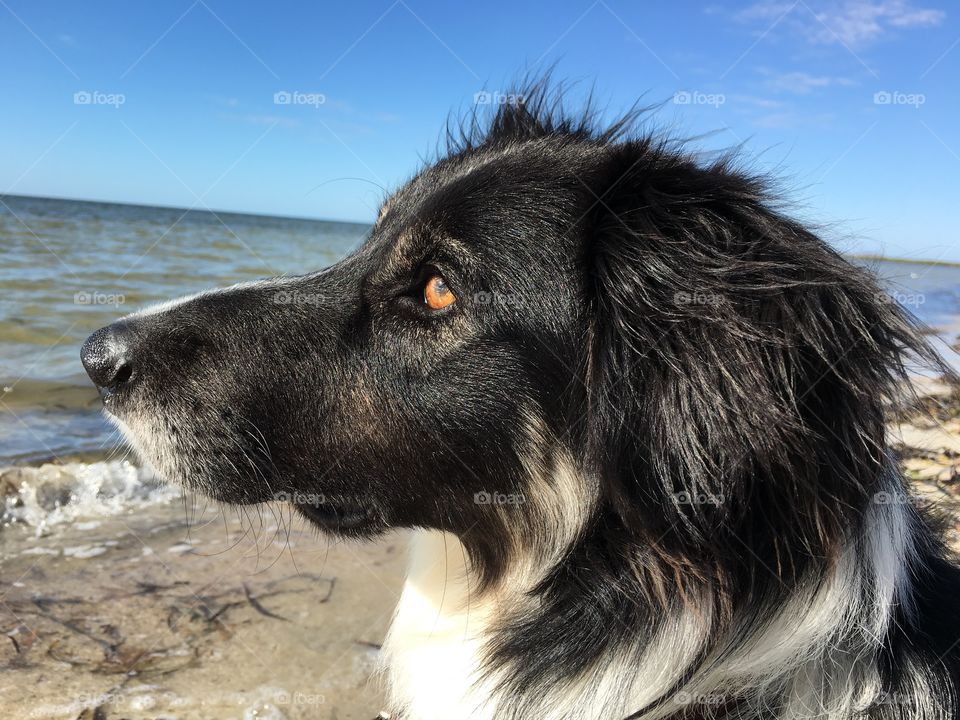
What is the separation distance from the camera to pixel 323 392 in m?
2.57

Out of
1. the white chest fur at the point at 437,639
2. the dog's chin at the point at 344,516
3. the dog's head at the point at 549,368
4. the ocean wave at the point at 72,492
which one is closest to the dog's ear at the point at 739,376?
the dog's head at the point at 549,368

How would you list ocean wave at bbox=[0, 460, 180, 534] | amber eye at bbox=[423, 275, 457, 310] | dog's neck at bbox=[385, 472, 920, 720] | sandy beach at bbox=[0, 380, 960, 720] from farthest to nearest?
ocean wave at bbox=[0, 460, 180, 534], sandy beach at bbox=[0, 380, 960, 720], amber eye at bbox=[423, 275, 457, 310], dog's neck at bbox=[385, 472, 920, 720]

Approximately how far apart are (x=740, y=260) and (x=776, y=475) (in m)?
0.62

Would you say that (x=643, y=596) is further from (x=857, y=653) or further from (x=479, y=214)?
(x=479, y=214)

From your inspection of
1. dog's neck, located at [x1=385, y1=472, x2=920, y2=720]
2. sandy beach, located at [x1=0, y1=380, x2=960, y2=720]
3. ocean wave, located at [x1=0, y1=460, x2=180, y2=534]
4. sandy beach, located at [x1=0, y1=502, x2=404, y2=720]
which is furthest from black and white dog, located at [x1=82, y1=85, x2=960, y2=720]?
ocean wave, located at [x1=0, y1=460, x2=180, y2=534]

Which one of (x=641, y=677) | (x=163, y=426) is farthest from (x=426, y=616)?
(x=163, y=426)

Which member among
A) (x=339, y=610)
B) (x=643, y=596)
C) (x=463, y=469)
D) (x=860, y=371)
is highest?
(x=860, y=371)

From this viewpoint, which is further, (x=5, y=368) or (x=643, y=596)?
(x=5, y=368)

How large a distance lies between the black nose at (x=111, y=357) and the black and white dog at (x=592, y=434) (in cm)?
1

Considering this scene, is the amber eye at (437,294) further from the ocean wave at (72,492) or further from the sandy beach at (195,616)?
the ocean wave at (72,492)

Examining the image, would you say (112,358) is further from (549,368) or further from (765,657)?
(765,657)

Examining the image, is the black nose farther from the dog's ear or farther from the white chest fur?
the dog's ear

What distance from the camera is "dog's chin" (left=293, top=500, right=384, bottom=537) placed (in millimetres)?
2596

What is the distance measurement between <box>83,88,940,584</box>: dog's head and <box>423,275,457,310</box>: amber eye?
20 mm
